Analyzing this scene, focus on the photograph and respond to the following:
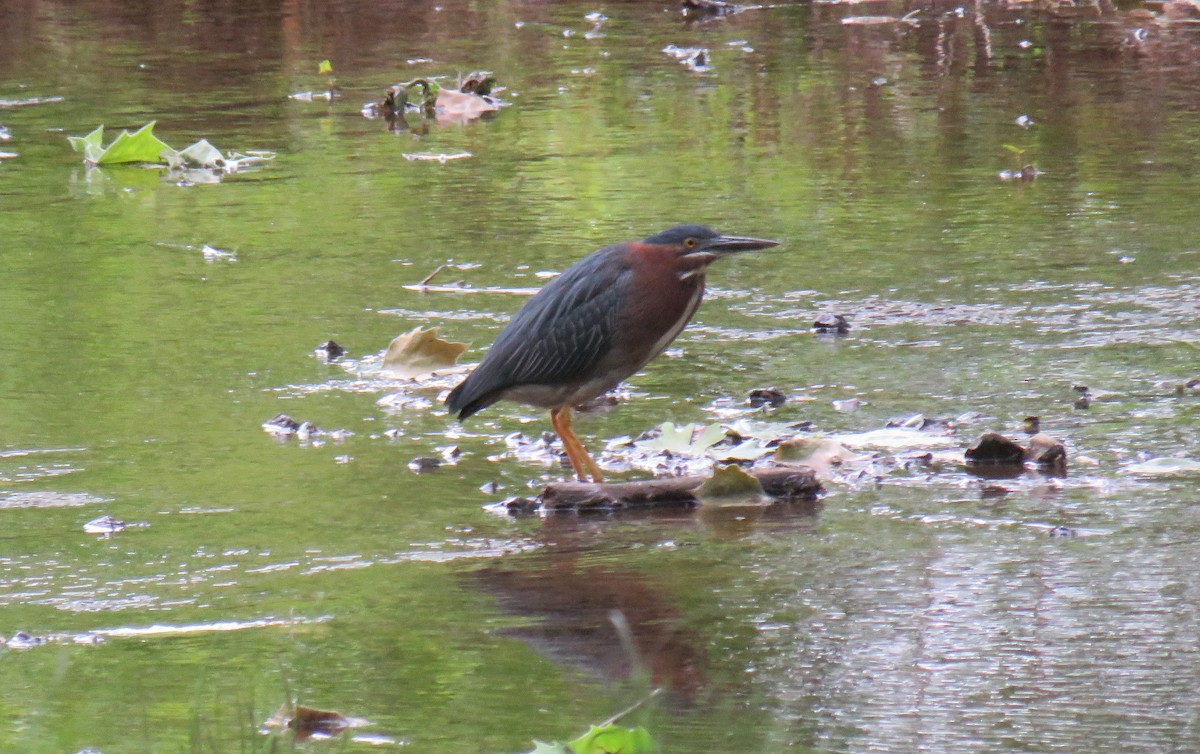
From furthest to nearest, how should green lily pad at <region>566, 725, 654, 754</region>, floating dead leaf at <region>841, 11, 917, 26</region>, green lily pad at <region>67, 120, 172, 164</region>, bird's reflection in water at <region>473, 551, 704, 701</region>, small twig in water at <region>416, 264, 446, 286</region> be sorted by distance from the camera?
floating dead leaf at <region>841, 11, 917, 26</region>, green lily pad at <region>67, 120, 172, 164</region>, small twig in water at <region>416, 264, 446, 286</region>, bird's reflection in water at <region>473, 551, 704, 701</region>, green lily pad at <region>566, 725, 654, 754</region>

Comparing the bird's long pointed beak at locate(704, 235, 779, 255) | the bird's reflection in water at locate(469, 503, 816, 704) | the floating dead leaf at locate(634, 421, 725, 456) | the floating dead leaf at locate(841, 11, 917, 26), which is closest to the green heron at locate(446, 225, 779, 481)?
the bird's long pointed beak at locate(704, 235, 779, 255)

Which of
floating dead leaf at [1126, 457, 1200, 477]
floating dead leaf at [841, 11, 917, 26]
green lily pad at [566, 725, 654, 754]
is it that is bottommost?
floating dead leaf at [1126, 457, 1200, 477]

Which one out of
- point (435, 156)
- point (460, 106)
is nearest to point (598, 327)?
point (435, 156)

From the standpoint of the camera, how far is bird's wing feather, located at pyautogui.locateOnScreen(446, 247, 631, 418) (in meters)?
5.50

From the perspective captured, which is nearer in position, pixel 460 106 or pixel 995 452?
pixel 995 452

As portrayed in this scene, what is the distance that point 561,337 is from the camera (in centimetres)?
550

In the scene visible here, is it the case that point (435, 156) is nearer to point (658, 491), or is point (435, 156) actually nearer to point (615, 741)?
point (658, 491)

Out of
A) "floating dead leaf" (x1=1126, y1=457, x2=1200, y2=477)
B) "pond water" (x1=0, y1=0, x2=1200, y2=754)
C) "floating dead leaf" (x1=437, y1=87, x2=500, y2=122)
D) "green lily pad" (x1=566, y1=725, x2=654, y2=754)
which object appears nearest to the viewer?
"green lily pad" (x1=566, y1=725, x2=654, y2=754)

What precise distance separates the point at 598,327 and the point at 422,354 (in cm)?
116

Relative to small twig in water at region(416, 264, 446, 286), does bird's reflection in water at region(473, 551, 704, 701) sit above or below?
below

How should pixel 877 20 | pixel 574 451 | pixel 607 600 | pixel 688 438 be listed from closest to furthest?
pixel 607 600 < pixel 574 451 < pixel 688 438 < pixel 877 20

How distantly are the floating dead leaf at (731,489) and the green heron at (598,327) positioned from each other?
0.43 meters

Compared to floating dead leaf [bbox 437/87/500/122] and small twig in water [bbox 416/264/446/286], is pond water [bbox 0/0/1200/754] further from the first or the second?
floating dead leaf [bbox 437/87/500/122]

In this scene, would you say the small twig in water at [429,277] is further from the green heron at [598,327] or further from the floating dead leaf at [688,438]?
the floating dead leaf at [688,438]
